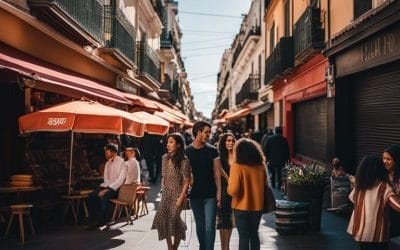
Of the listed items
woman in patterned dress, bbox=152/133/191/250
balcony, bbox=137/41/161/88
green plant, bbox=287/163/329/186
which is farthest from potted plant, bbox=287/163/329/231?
balcony, bbox=137/41/161/88

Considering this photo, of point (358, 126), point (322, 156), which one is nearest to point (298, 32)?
point (322, 156)

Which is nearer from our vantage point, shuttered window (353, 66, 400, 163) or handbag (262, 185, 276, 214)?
handbag (262, 185, 276, 214)

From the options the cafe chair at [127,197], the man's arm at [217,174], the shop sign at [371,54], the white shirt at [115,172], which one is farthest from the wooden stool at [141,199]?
the shop sign at [371,54]

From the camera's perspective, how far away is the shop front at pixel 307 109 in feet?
48.8

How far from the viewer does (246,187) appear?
6.26m

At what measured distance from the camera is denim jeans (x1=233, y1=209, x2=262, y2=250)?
6312mm

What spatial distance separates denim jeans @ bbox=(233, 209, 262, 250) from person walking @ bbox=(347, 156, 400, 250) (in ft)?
3.98

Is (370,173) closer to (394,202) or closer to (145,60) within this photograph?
(394,202)

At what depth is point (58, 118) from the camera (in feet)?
31.0

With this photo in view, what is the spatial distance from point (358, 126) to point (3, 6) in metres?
7.67

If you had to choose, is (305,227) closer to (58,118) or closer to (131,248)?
(131,248)

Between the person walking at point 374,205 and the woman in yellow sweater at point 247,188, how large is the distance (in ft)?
3.91

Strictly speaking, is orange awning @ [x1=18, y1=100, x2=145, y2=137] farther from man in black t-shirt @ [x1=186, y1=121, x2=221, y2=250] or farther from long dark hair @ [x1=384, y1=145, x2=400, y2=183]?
Result: long dark hair @ [x1=384, y1=145, x2=400, y2=183]

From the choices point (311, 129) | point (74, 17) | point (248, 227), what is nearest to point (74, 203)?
point (74, 17)
